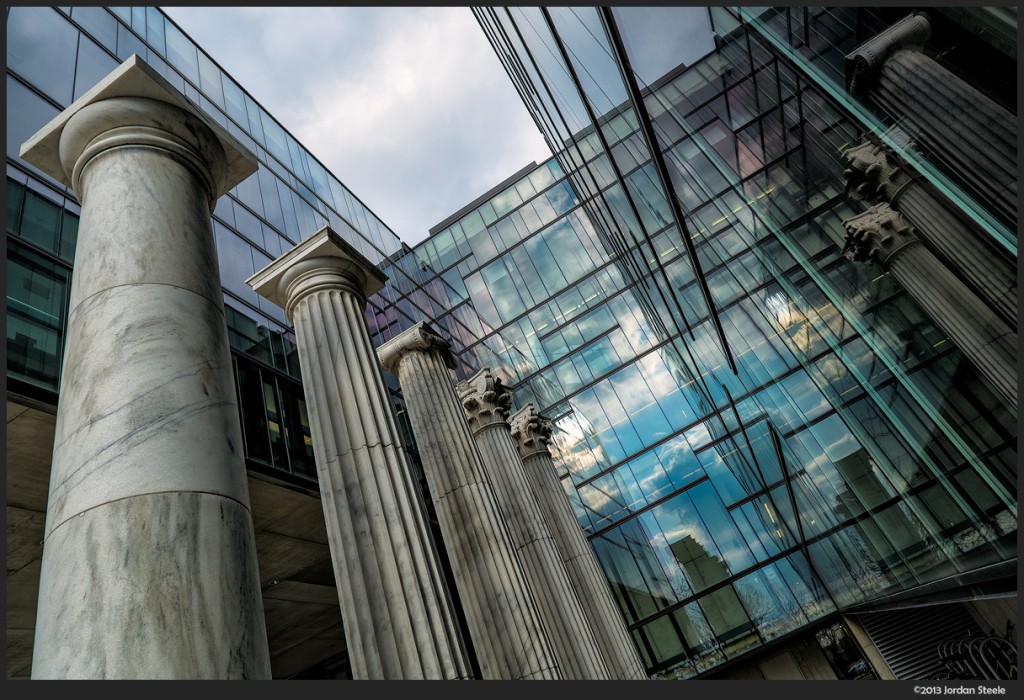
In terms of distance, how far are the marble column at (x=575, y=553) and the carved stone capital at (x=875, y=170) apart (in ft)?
39.0

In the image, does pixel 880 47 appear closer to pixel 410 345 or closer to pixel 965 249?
pixel 965 249

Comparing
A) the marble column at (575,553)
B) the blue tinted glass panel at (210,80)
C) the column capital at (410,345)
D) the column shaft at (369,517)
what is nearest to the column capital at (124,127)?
the column shaft at (369,517)

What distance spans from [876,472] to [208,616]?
9488 mm

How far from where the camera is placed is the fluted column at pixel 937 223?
16.0ft

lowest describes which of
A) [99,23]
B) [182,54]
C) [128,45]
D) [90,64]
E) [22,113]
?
[22,113]

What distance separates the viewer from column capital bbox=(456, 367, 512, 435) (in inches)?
650

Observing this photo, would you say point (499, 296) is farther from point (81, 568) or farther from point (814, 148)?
point (81, 568)

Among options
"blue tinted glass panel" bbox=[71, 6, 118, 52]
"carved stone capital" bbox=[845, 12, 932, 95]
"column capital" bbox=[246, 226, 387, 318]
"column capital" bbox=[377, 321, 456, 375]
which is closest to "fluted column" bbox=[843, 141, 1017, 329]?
"carved stone capital" bbox=[845, 12, 932, 95]

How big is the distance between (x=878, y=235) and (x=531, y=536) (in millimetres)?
10731

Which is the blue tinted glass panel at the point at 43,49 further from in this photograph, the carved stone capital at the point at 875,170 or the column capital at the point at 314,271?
the carved stone capital at the point at 875,170

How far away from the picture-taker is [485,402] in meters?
16.7

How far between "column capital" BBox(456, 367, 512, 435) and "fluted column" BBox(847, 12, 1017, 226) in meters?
12.9

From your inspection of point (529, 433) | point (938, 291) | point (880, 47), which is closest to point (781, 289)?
point (938, 291)

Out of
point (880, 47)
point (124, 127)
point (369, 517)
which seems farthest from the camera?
point (369, 517)
